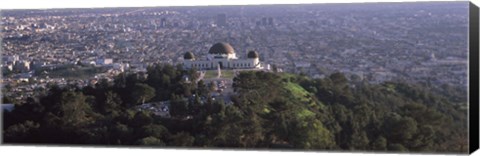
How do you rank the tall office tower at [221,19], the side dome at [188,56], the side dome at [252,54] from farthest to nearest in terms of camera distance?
the side dome at [188,56] → the side dome at [252,54] → the tall office tower at [221,19]

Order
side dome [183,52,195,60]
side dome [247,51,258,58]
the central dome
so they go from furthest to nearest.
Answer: side dome [183,52,195,60]
the central dome
side dome [247,51,258,58]

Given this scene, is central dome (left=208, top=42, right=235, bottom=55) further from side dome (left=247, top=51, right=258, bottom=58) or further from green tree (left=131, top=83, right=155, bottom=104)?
green tree (left=131, top=83, right=155, bottom=104)

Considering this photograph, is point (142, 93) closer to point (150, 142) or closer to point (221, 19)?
point (150, 142)

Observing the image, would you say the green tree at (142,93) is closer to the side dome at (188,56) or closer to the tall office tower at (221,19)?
the side dome at (188,56)

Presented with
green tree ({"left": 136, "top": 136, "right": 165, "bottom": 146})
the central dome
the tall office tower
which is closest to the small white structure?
the central dome

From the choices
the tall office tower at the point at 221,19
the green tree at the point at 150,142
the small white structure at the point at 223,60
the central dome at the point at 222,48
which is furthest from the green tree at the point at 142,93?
the tall office tower at the point at 221,19

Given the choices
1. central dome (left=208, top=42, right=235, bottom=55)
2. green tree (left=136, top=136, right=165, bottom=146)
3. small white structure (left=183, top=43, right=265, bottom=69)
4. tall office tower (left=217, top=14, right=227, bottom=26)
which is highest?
tall office tower (left=217, top=14, right=227, bottom=26)

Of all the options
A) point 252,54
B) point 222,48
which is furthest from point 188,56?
point 252,54

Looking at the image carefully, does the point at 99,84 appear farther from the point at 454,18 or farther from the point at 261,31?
the point at 454,18

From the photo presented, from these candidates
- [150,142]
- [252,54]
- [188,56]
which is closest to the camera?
[150,142]

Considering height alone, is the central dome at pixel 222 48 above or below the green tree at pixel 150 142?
above
